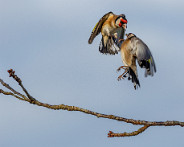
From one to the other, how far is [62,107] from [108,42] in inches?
236

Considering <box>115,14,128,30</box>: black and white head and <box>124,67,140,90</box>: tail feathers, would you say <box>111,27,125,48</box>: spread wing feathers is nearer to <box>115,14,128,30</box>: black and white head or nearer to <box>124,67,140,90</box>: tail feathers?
<box>115,14,128,30</box>: black and white head

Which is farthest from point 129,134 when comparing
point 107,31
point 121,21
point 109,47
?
point 107,31

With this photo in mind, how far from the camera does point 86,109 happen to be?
4156mm

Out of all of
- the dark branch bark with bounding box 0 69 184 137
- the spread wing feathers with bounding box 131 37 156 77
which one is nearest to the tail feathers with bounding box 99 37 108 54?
the spread wing feathers with bounding box 131 37 156 77

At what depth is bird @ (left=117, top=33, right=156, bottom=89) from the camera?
6.40m

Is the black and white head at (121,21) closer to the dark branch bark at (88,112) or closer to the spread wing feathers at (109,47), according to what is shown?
the spread wing feathers at (109,47)

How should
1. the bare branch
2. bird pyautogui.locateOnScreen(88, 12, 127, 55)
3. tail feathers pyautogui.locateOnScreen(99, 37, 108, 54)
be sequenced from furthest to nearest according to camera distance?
tail feathers pyautogui.locateOnScreen(99, 37, 108, 54) → bird pyautogui.locateOnScreen(88, 12, 127, 55) → the bare branch

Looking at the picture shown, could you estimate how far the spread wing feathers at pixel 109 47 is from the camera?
9898 millimetres

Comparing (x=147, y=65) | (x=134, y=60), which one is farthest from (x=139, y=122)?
(x=134, y=60)

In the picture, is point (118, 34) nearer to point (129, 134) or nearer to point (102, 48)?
point (102, 48)

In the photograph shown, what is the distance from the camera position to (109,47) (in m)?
9.92

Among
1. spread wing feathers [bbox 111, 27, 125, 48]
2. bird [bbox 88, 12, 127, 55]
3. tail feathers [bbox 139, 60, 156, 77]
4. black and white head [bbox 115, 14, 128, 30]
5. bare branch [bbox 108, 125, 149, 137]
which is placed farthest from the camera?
spread wing feathers [bbox 111, 27, 125, 48]

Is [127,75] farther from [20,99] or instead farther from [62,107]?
[20,99]

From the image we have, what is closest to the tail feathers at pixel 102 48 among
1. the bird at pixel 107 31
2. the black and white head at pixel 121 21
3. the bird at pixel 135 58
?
the bird at pixel 107 31
